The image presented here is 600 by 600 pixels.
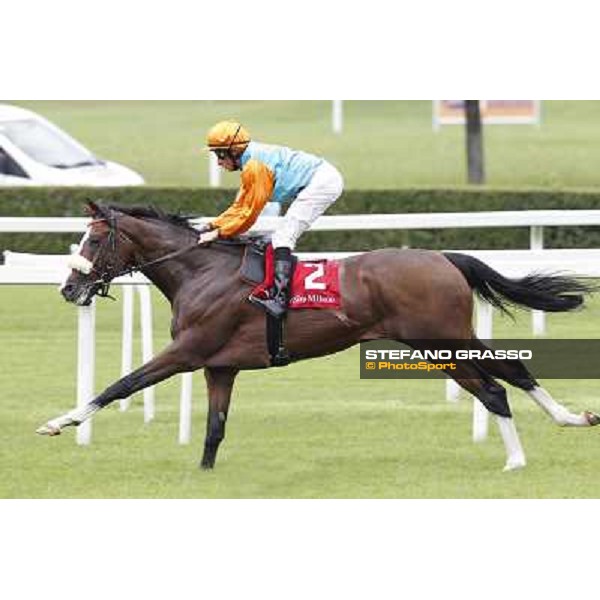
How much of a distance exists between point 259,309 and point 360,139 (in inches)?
998

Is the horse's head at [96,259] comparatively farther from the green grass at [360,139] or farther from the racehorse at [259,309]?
the green grass at [360,139]

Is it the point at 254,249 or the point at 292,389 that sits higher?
the point at 254,249

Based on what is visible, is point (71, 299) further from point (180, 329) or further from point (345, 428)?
point (345, 428)

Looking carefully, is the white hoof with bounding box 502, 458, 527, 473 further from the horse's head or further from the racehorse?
the horse's head

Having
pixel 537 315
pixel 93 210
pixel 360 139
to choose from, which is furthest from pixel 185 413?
pixel 360 139

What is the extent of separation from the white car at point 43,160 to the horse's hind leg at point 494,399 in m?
11.6

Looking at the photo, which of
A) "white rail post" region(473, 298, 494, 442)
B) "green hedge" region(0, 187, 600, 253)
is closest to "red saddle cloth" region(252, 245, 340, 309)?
"white rail post" region(473, 298, 494, 442)

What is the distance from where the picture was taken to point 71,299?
9562 mm

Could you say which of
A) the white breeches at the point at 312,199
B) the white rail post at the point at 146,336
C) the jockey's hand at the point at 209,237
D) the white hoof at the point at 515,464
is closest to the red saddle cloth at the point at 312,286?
the white breeches at the point at 312,199

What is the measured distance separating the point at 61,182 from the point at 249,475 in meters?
12.8

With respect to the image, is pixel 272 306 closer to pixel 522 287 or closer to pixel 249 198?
pixel 249 198

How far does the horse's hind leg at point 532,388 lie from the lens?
9.43 meters

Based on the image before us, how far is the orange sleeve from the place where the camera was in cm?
943

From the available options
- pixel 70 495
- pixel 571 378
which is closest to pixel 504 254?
pixel 571 378
